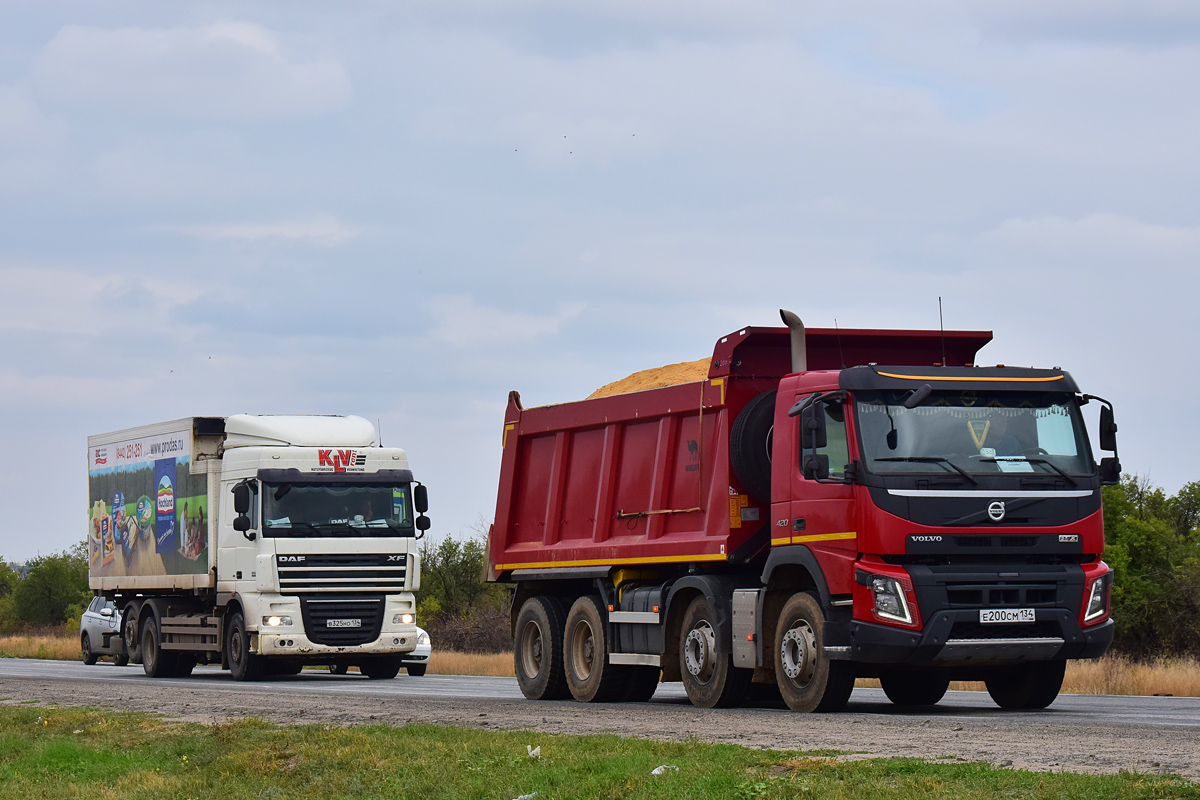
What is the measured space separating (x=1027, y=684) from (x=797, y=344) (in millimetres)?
4004

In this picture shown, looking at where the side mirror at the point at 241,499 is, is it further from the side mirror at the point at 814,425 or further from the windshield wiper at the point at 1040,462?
the windshield wiper at the point at 1040,462

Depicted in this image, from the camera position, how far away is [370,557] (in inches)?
1016

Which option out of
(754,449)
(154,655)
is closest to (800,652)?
(754,449)

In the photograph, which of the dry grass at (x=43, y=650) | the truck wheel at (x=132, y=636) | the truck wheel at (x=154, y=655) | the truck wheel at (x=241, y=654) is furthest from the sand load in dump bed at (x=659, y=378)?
the dry grass at (x=43, y=650)

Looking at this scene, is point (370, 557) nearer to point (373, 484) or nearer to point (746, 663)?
point (373, 484)

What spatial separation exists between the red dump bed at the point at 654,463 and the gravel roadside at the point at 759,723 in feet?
5.92

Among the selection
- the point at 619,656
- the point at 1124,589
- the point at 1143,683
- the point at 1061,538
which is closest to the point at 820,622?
the point at 1061,538

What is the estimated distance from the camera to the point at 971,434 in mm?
15016

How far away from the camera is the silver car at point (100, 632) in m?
32.7

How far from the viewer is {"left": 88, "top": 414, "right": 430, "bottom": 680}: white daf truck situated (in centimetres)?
2541

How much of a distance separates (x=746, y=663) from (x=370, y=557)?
1091 centimetres

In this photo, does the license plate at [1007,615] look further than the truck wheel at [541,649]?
No

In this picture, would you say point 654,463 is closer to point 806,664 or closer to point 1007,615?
point 806,664

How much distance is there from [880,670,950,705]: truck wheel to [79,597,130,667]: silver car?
736 inches
